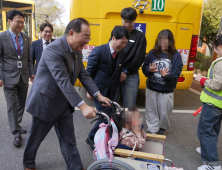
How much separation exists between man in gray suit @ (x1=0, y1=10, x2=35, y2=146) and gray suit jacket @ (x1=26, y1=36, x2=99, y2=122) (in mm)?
1306

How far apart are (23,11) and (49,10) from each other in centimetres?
2455

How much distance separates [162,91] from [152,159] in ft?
5.63

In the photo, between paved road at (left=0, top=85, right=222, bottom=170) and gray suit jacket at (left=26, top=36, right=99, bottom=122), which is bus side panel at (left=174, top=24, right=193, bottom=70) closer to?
paved road at (left=0, top=85, right=222, bottom=170)

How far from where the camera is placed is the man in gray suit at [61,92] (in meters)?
2.07

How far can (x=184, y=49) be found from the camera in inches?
189

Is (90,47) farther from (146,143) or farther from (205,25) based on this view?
(205,25)

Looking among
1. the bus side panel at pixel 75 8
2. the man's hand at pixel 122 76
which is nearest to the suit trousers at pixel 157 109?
the man's hand at pixel 122 76

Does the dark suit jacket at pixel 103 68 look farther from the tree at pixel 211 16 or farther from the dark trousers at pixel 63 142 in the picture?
the tree at pixel 211 16

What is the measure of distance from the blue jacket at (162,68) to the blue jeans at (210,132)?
79 cm

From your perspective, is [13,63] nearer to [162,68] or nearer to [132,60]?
[132,60]

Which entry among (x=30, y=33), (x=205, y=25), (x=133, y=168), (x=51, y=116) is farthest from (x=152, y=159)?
(x=205, y=25)

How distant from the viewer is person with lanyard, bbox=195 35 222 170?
256cm

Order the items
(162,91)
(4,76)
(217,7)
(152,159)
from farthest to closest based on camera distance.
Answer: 1. (217,7)
2. (162,91)
3. (4,76)
4. (152,159)

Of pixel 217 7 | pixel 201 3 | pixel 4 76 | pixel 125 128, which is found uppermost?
pixel 217 7
